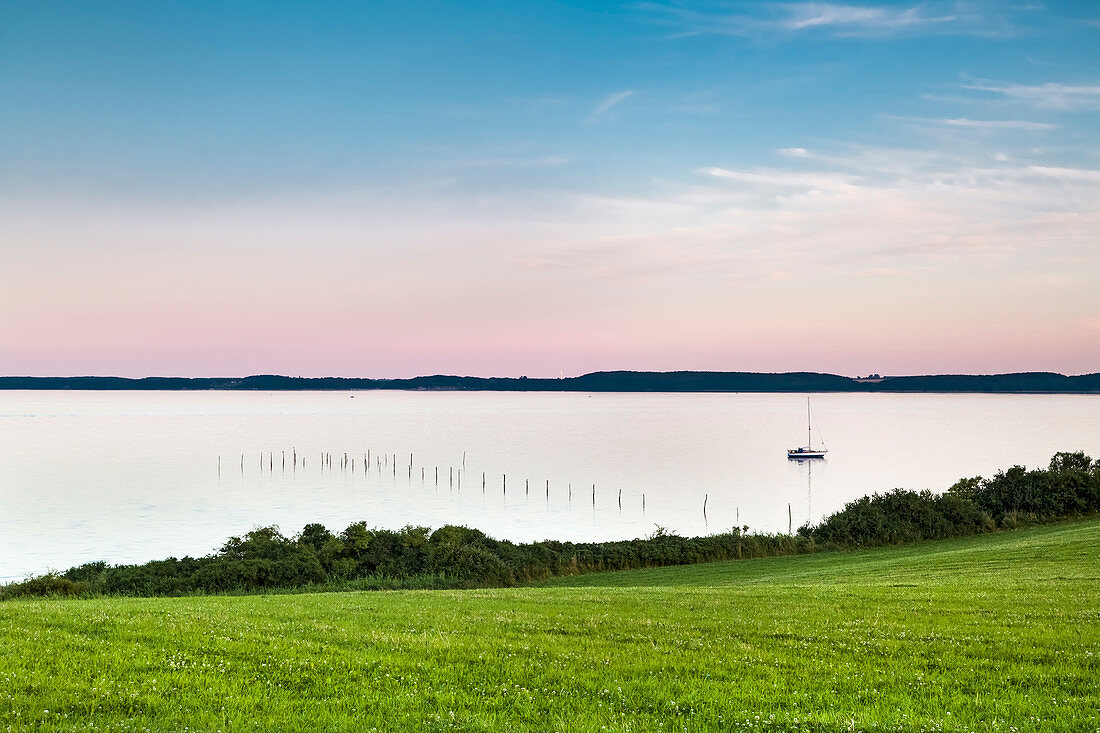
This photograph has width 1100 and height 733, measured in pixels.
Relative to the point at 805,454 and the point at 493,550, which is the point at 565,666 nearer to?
the point at 493,550

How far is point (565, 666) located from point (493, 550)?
36300 millimetres

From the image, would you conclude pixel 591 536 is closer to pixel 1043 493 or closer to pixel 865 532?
pixel 865 532

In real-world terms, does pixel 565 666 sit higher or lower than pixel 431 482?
higher

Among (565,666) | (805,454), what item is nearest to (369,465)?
(805,454)

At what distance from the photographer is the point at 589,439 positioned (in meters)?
173

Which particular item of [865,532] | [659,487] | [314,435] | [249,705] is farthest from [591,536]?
[314,435]

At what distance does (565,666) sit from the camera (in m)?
12.1

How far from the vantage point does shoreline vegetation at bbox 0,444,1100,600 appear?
39.2 meters

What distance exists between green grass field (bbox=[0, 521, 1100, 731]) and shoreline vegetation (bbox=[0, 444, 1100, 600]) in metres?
22.1

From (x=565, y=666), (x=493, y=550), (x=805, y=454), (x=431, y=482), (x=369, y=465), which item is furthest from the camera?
(x=805, y=454)

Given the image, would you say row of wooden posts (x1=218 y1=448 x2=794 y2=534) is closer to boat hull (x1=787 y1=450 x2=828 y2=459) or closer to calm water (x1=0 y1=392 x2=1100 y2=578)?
calm water (x1=0 y1=392 x2=1100 y2=578)

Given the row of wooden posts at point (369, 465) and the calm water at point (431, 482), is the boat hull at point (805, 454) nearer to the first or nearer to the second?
the calm water at point (431, 482)

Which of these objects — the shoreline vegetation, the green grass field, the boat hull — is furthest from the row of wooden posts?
the green grass field

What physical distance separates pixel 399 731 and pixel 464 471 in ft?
359
